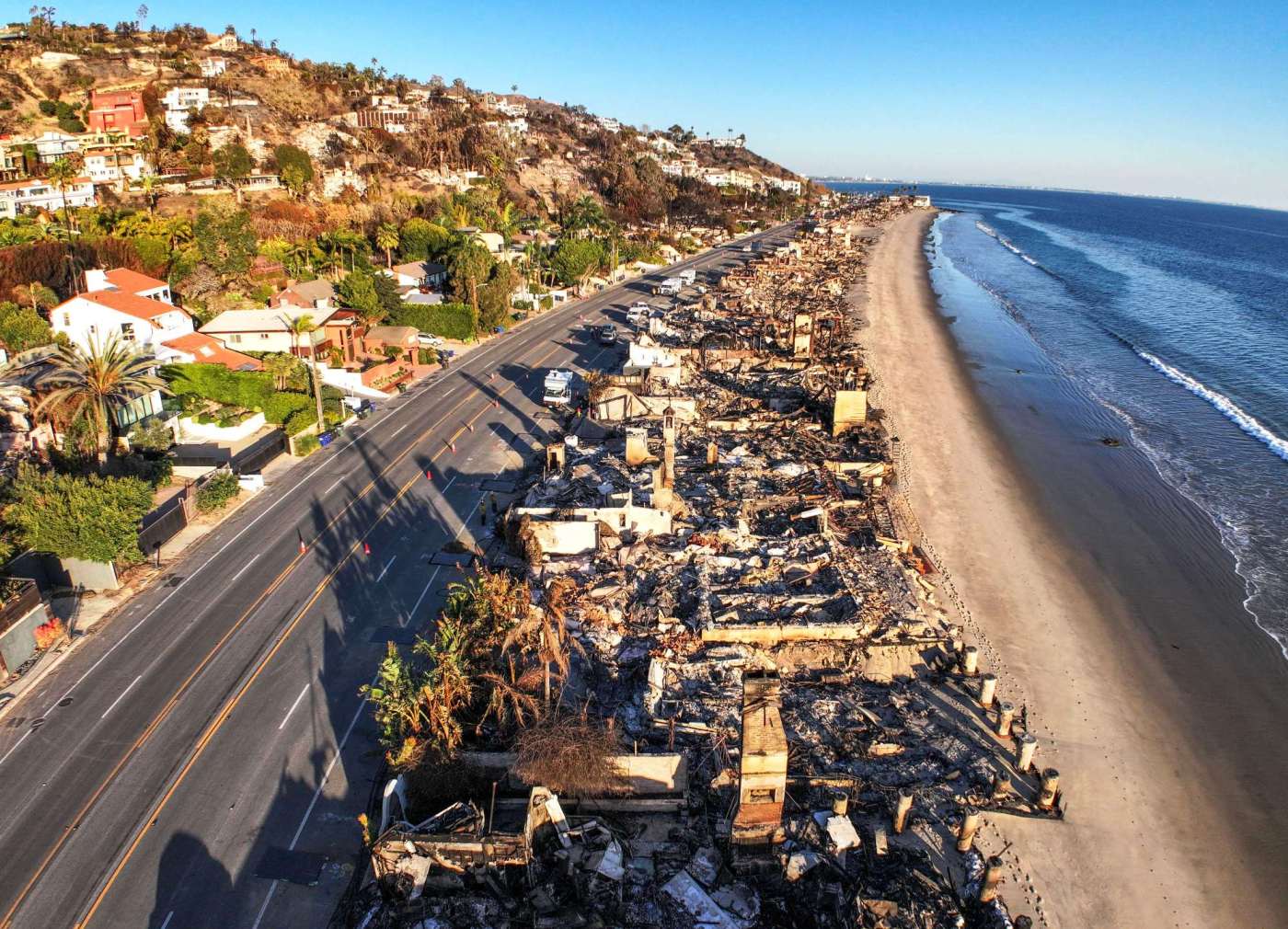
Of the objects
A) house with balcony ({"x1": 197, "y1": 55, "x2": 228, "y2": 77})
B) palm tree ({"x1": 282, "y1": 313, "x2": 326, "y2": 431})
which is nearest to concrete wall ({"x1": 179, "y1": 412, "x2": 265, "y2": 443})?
palm tree ({"x1": 282, "y1": 313, "x2": 326, "y2": 431})

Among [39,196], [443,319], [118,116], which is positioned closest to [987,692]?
[443,319]

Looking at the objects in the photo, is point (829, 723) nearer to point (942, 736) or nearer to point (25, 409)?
point (942, 736)

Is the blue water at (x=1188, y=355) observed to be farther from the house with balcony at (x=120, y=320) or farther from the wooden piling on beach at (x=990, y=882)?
the house with balcony at (x=120, y=320)

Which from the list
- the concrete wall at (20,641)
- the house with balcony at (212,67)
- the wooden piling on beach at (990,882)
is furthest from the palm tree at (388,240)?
the wooden piling on beach at (990,882)

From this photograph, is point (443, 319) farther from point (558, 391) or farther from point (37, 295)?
point (37, 295)

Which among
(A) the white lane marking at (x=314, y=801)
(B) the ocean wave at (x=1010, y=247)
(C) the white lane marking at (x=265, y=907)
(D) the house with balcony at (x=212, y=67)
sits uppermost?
(D) the house with balcony at (x=212, y=67)

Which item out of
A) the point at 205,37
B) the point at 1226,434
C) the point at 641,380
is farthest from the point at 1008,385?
the point at 205,37

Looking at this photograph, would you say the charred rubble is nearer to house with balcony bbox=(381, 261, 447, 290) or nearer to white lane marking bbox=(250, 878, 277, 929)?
white lane marking bbox=(250, 878, 277, 929)
